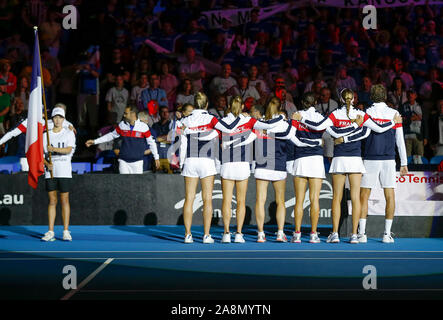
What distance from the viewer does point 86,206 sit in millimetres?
13891

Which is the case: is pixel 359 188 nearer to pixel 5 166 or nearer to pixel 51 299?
pixel 51 299

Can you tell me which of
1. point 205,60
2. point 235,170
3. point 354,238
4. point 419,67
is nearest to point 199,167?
point 235,170

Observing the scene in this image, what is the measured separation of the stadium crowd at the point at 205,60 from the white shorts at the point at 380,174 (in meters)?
4.53

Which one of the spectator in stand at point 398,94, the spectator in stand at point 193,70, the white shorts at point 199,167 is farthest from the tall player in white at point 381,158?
the spectator in stand at point 193,70

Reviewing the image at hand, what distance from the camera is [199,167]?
10.7m

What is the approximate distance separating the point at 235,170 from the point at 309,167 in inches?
44.0

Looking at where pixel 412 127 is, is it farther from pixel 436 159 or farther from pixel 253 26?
pixel 253 26

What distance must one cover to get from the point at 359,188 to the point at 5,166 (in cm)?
796

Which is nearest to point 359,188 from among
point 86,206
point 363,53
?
point 86,206

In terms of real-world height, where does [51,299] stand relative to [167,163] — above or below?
below

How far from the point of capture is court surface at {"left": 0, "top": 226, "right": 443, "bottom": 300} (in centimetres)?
705

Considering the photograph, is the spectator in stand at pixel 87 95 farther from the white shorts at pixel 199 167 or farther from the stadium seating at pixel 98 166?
the white shorts at pixel 199 167

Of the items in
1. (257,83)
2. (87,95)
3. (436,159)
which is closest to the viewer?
(436,159)

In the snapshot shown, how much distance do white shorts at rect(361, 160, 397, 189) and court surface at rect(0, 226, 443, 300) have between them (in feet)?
3.04
